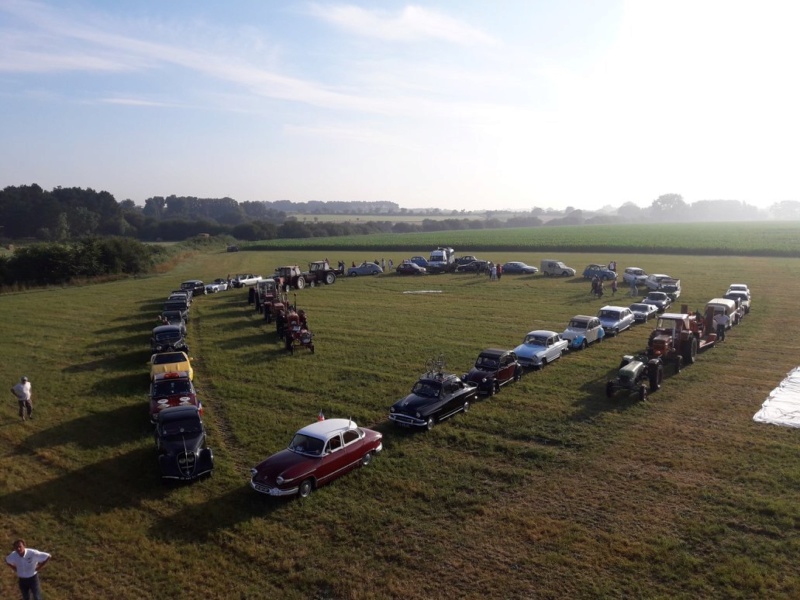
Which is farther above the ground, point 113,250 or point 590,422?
point 113,250

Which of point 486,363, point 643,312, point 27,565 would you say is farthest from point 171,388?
point 643,312

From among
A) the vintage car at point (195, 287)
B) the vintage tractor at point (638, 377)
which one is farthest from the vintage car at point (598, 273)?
the vintage car at point (195, 287)

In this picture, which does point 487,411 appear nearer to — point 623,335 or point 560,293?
point 623,335

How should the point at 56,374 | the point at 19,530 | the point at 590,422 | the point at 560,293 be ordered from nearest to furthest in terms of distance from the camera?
1. the point at 19,530
2. the point at 590,422
3. the point at 56,374
4. the point at 560,293

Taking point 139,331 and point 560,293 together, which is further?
point 560,293

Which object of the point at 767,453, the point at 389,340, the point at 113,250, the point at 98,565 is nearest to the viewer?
the point at 98,565

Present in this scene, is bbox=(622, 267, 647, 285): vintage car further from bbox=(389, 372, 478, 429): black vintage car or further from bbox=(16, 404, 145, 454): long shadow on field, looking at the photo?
bbox=(16, 404, 145, 454): long shadow on field

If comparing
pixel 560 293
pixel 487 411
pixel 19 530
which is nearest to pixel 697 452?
pixel 487 411
